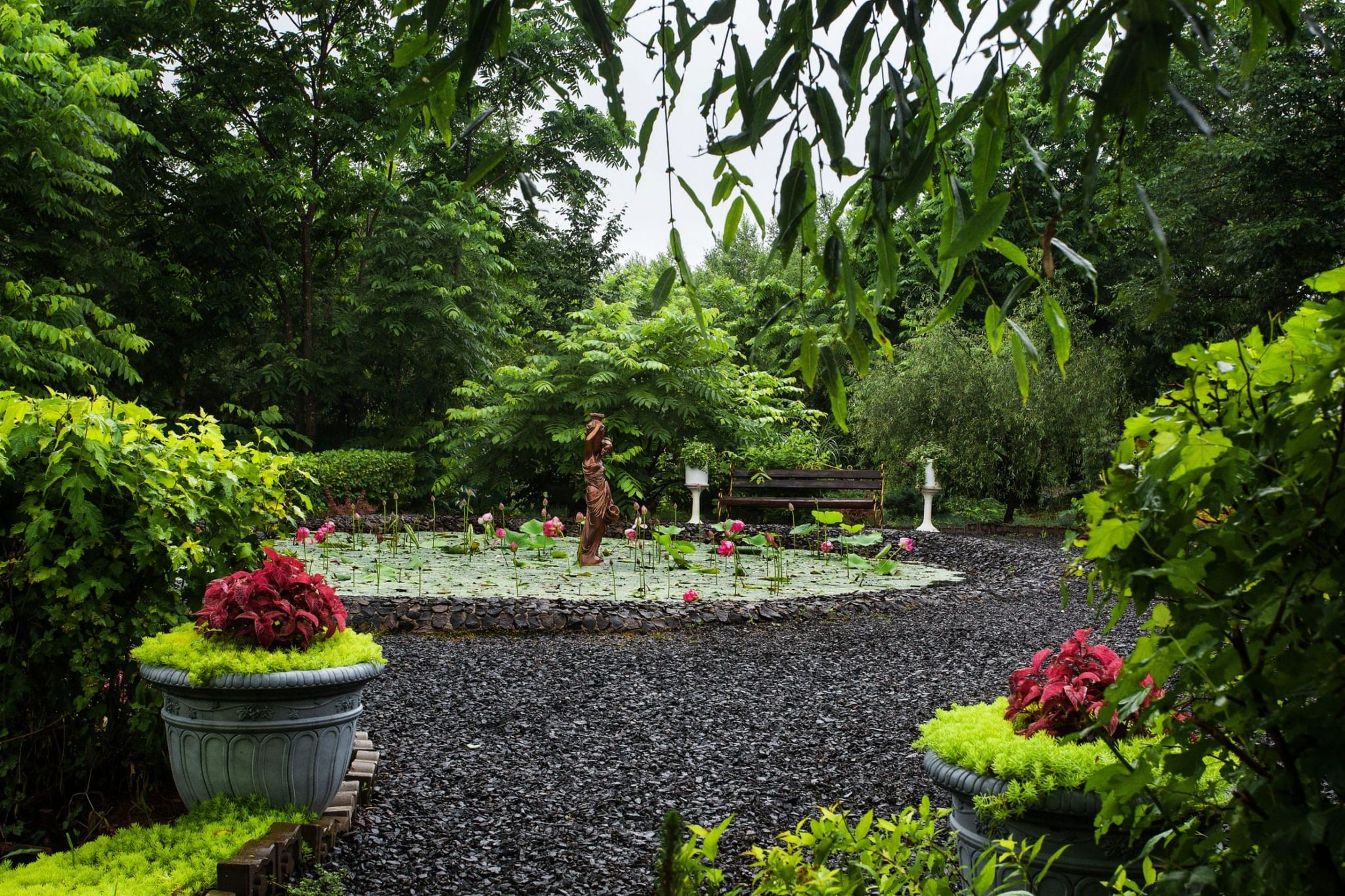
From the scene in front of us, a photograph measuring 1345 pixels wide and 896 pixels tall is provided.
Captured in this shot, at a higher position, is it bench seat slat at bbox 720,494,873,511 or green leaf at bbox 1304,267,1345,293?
green leaf at bbox 1304,267,1345,293

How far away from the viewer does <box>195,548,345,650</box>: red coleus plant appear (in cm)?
266

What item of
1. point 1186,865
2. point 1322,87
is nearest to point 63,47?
point 1186,865

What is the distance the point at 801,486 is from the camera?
13.0 metres

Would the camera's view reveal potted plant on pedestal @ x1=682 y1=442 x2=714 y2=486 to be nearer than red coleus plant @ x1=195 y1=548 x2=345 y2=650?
No

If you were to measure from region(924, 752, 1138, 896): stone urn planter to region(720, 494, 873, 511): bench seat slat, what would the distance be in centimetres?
972

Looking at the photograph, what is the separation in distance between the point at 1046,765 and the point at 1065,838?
0.45 ft

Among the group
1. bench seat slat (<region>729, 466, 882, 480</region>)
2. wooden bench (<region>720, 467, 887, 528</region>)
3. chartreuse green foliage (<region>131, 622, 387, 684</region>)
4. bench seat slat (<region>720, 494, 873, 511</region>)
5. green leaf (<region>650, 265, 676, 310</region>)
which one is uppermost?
green leaf (<region>650, 265, 676, 310</region>)

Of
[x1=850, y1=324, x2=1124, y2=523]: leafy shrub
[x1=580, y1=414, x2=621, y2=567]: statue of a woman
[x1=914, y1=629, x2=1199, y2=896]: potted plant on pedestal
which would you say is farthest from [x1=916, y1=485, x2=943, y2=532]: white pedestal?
[x1=914, y1=629, x2=1199, y2=896]: potted plant on pedestal

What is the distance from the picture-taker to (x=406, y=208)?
16469 millimetres

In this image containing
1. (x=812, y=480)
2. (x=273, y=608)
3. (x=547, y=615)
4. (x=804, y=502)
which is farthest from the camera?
(x=812, y=480)

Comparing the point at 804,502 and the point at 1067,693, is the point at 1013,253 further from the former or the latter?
the point at 804,502

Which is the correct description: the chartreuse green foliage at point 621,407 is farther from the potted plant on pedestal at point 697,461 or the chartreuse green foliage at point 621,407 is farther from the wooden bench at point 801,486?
the wooden bench at point 801,486

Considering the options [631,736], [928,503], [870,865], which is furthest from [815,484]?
[870,865]

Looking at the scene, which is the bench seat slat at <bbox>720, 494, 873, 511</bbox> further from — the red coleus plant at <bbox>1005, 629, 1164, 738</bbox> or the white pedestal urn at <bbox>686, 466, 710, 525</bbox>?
the red coleus plant at <bbox>1005, 629, 1164, 738</bbox>
